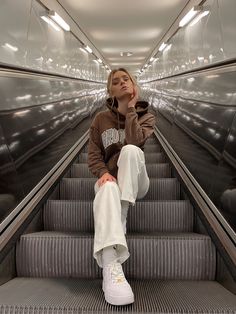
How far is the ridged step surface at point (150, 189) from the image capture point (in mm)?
3221

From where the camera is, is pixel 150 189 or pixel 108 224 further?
pixel 150 189

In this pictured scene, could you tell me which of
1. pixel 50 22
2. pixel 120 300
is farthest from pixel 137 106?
pixel 50 22

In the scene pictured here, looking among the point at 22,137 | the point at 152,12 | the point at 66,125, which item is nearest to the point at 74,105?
the point at 66,125

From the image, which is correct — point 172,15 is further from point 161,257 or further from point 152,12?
point 161,257

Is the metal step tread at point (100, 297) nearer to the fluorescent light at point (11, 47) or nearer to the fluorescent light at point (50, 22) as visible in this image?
the fluorescent light at point (11, 47)

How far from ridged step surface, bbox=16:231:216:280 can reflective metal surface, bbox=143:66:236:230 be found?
0.31m

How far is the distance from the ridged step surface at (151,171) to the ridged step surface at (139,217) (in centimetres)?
106

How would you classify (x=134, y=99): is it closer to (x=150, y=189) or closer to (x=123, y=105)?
(x=123, y=105)

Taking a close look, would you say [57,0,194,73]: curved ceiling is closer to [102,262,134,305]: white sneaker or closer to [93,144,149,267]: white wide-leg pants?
[93,144,149,267]: white wide-leg pants

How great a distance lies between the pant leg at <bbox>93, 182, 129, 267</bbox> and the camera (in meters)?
1.83

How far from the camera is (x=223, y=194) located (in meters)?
2.22

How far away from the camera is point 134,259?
217 cm

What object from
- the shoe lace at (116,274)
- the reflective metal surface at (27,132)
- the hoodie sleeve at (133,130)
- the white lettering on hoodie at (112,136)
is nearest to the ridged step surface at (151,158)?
the reflective metal surface at (27,132)

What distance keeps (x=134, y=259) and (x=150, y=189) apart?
1106mm
